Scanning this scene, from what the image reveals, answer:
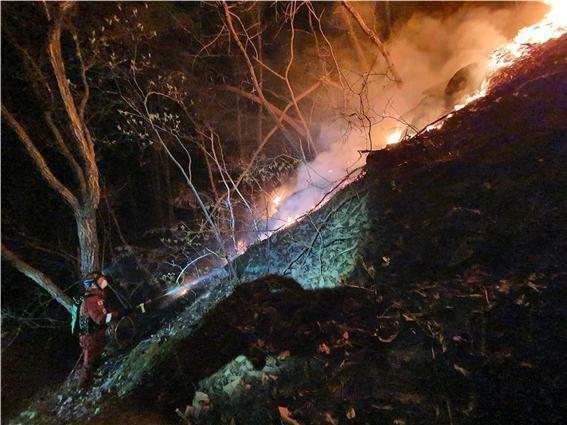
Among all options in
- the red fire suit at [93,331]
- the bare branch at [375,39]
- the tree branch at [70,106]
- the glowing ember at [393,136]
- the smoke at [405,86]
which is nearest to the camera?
the red fire suit at [93,331]

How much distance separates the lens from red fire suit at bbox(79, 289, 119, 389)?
739cm

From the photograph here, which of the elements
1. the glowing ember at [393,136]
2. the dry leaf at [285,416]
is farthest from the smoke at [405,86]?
the dry leaf at [285,416]

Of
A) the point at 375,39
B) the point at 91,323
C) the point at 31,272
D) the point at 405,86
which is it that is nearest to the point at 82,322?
the point at 91,323

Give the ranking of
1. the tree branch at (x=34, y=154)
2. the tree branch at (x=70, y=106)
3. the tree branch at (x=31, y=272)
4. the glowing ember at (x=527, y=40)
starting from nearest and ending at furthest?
the tree branch at (x=70, y=106), the glowing ember at (x=527, y=40), the tree branch at (x=34, y=154), the tree branch at (x=31, y=272)

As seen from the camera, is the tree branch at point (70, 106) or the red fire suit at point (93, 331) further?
the tree branch at point (70, 106)

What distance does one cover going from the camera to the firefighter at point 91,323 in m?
7.41

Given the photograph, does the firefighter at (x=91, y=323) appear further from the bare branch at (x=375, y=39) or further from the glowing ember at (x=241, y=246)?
the bare branch at (x=375, y=39)

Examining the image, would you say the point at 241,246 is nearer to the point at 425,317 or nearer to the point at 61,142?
the point at 61,142

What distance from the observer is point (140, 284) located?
1398 centimetres

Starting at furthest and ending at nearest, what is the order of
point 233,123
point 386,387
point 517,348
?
point 233,123
point 386,387
point 517,348

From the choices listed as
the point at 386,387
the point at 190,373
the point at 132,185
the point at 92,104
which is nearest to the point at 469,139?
the point at 386,387

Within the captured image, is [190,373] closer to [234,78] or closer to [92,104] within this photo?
[92,104]

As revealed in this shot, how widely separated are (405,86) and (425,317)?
11865 mm

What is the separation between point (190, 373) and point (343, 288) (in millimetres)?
2846
